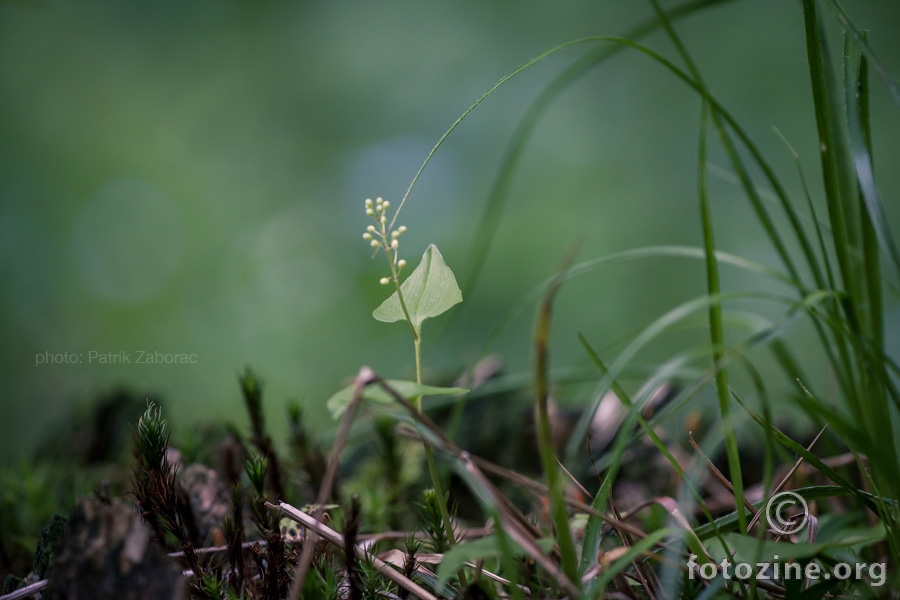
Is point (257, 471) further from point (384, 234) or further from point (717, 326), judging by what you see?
point (717, 326)

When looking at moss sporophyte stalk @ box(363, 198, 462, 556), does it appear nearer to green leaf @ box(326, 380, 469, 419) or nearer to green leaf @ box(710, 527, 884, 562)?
green leaf @ box(326, 380, 469, 419)

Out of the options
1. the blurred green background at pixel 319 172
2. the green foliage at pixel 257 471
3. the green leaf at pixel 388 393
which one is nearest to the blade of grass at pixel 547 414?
the green leaf at pixel 388 393

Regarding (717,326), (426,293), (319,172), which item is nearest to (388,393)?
(426,293)

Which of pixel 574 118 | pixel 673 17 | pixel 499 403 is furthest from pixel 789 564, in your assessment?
pixel 574 118

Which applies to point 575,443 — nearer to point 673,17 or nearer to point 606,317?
point 673,17

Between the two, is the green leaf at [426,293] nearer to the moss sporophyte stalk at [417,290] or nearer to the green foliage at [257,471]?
the moss sporophyte stalk at [417,290]

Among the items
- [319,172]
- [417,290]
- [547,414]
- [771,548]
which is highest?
[319,172]

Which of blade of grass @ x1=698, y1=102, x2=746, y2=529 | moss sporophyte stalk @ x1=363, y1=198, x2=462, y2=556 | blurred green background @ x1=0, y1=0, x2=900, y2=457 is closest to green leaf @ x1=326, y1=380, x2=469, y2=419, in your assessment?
moss sporophyte stalk @ x1=363, y1=198, x2=462, y2=556
